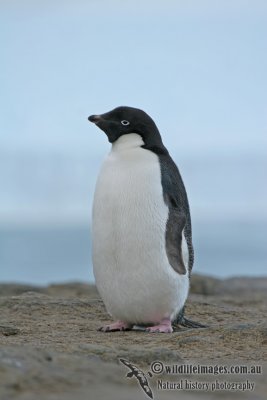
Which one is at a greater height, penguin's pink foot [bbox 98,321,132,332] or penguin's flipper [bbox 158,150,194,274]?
penguin's flipper [bbox 158,150,194,274]

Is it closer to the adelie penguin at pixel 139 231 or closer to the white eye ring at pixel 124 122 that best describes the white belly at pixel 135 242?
the adelie penguin at pixel 139 231

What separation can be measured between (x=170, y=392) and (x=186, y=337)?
7.03 ft

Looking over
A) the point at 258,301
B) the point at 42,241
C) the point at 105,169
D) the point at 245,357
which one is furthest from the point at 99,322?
the point at 42,241

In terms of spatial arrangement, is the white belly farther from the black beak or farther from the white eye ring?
the black beak

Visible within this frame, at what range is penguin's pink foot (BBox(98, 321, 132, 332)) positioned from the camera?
7.86m

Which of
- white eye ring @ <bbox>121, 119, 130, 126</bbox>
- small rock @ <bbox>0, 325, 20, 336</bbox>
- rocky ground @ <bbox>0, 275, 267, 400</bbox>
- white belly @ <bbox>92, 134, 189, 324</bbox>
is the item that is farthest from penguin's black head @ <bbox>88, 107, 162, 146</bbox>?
small rock @ <bbox>0, 325, 20, 336</bbox>

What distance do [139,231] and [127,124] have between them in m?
0.84

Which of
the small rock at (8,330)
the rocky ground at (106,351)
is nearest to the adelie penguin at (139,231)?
the rocky ground at (106,351)

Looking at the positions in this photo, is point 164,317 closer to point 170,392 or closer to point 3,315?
point 3,315

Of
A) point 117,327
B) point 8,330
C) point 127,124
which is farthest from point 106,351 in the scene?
point 127,124

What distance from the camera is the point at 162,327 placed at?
780cm

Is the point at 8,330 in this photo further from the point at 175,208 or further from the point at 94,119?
the point at 94,119

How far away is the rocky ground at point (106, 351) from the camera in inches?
187

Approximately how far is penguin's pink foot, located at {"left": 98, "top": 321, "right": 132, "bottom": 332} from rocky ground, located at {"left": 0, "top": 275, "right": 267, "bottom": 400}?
0.33 ft
